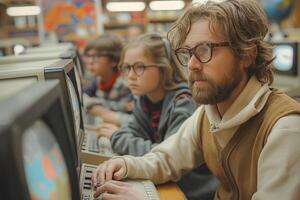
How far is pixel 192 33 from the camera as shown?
1107 mm

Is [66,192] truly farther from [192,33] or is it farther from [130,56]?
[130,56]

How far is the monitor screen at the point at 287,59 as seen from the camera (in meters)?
4.16

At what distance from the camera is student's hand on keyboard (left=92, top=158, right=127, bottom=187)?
1.17 meters

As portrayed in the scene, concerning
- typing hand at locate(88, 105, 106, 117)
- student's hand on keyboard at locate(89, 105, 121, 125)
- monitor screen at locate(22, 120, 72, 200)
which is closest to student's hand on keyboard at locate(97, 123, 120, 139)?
student's hand on keyboard at locate(89, 105, 121, 125)

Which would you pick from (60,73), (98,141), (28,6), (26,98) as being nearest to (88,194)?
(60,73)

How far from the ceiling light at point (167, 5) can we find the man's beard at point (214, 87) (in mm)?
6305

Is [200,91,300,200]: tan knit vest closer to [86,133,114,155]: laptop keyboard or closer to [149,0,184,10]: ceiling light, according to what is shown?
[86,133,114,155]: laptop keyboard

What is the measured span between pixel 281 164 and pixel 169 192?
1.44 ft

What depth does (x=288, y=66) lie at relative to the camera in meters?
4.27

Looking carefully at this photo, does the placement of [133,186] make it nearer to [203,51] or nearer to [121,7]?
[203,51]

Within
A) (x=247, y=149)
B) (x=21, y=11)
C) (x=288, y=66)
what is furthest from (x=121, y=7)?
(x=247, y=149)

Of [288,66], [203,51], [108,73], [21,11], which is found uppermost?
[21,11]

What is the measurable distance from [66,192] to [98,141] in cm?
116

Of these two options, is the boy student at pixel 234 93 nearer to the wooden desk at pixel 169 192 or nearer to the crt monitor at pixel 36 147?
the wooden desk at pixel 169 192
